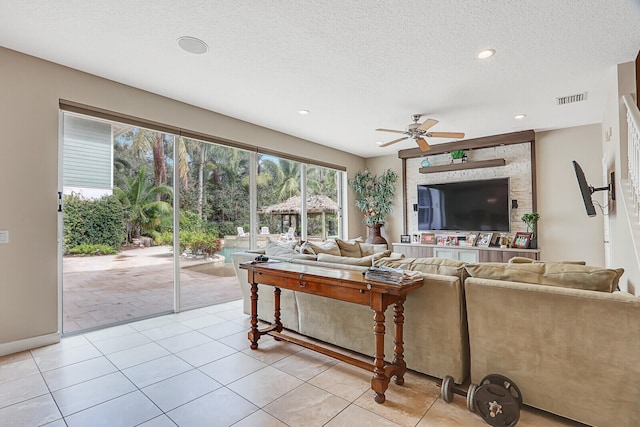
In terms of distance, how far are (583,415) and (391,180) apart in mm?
5563

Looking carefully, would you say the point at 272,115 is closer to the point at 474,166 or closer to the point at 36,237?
the point at 36,237

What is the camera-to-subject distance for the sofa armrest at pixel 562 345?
5.43ft

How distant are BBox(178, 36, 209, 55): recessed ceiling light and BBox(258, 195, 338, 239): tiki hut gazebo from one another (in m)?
2.75

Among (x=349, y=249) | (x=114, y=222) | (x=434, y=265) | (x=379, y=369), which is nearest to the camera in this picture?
(x=379, y=369)

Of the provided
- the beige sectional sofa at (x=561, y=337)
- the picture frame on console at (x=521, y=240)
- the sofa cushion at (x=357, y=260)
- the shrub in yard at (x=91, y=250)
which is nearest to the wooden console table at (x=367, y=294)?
the sofa cushion at (x=357, y=260)

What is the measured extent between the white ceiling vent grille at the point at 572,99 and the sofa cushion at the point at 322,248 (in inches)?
134

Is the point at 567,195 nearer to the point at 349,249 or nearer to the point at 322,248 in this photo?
the point at 349,249

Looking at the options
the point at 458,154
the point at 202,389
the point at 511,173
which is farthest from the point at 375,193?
the point at 202,389

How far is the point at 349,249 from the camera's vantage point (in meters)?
4.30

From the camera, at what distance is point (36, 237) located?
9.79 feet

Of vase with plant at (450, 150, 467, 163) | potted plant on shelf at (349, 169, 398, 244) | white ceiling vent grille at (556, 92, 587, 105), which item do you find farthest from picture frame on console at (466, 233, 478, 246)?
white ceiling vent grille at (556, 92, 587, 105)

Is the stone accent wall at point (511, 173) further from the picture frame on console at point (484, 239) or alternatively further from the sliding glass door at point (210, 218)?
the sliding glass door at point (210, 218)

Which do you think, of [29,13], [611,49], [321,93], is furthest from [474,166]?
[29,13]

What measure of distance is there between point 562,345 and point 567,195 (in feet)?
14.4
